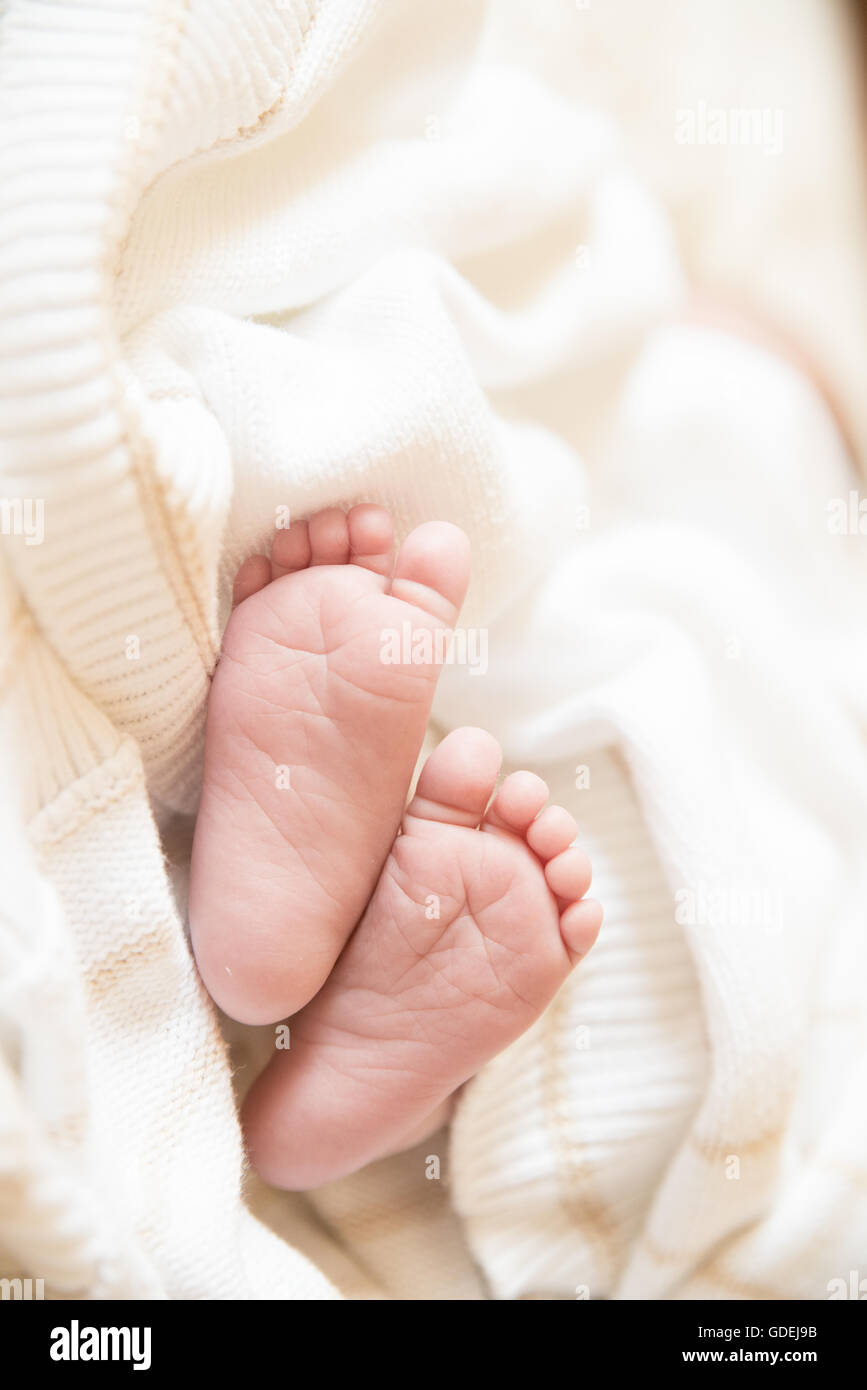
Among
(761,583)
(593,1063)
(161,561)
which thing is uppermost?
(161,561)

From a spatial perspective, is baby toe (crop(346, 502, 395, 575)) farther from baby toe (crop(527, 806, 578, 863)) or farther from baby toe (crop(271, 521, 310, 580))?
baby toe (crop(527, 806, 578, 863))

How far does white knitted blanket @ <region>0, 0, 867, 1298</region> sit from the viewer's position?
19.1 inches

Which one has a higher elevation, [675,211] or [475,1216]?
[675,211]

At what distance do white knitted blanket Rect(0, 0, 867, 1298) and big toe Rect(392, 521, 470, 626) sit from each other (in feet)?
0.18

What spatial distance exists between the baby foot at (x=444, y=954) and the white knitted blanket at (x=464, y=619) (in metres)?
0.06

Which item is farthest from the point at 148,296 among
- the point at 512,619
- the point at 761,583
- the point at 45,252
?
the point at 761,583

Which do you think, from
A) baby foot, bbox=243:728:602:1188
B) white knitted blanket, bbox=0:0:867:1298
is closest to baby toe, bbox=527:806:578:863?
baby foot, bbox=243:728:602:1188

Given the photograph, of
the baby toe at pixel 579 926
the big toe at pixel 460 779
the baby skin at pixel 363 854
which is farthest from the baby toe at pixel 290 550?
the baby toe at pixel 579 926

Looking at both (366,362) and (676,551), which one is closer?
(366,362)

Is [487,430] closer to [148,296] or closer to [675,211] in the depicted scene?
[148,296]

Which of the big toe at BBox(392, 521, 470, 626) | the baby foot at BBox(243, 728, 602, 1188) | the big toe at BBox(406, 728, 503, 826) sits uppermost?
the big toe at BBox(392, 521, 470, 626)

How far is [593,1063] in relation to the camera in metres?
0.65

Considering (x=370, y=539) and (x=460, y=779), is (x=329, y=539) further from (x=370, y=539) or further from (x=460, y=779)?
(x=460, y=779)

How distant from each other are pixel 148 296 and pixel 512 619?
0.28m
